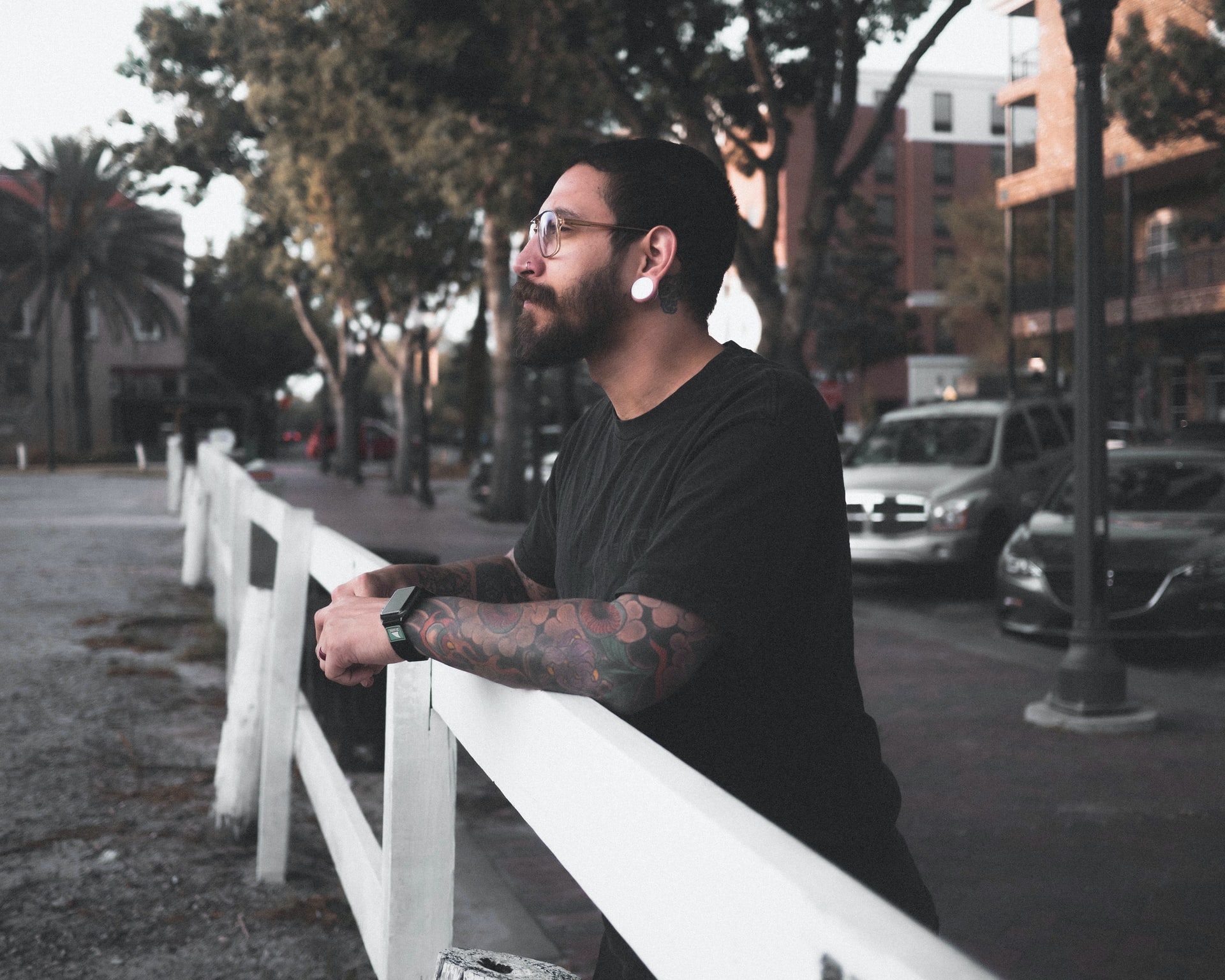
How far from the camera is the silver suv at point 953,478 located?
1200cm

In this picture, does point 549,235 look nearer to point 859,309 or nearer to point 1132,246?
point 1132,246

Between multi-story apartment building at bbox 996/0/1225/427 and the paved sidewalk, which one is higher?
multi-story apartment building at bbox 996/0/1225/427

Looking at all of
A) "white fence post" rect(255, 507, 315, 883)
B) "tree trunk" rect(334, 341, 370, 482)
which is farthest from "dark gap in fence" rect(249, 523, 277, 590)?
"tree trunk" rect(334, 341, 370, 482)

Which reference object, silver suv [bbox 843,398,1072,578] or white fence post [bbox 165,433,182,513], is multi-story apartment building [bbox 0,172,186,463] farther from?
silver suv [bbox 843,398,1072,578]

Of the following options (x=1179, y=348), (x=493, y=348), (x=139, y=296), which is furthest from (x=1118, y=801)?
Answer: (x=139, y=296)

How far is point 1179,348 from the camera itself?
29.9 meters

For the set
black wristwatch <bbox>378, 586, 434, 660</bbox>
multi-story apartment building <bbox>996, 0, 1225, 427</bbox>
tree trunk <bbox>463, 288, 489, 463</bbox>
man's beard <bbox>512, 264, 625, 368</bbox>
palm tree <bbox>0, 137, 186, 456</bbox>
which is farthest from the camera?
palm tree <bbox>0, 137, 186, 456</bbox>

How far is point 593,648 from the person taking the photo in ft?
5.68

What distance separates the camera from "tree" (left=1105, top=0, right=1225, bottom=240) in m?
16.9

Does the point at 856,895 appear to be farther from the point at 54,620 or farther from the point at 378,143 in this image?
the point at 378,143

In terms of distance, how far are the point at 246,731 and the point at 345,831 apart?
1.32 m

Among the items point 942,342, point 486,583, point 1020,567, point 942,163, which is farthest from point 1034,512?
point 942,163

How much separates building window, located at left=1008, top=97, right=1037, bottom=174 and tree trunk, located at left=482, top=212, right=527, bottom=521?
17586 millimetres

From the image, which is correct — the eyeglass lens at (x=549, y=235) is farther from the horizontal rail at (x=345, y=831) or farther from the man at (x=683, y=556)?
the horizontal rail at (x=345, y=831)
